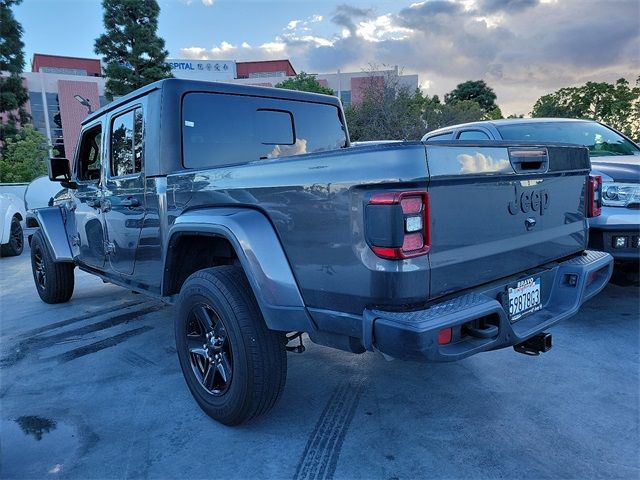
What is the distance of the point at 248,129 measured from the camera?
353cm

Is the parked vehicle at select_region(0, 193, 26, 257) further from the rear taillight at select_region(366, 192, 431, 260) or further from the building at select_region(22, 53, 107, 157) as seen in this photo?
the building at select_region(22, 53, 107, 157)

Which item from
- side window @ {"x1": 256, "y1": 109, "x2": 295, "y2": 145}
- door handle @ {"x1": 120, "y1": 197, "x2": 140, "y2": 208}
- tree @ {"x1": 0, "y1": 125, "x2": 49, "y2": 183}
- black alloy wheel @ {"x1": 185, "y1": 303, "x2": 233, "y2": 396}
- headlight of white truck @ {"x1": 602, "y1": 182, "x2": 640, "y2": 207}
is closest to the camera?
black alloy wheel @ {"x1": 185, "y1": 303, "x2": 233, "y2": 396}

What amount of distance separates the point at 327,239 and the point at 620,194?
3477 millimetres

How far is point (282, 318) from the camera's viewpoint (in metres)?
2.27

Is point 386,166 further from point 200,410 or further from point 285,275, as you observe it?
point 200,410

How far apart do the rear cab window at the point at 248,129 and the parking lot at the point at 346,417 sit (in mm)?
1670

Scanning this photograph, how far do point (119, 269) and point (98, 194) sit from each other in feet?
2.41

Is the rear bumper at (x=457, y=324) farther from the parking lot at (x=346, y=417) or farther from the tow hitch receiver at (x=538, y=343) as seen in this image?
the parking lot at (x=346, y=417)

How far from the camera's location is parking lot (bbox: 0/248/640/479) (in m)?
2.31

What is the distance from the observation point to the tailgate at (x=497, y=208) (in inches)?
78.7

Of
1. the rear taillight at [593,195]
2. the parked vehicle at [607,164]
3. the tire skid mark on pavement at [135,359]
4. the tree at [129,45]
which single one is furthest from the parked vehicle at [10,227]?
the tree at [129,45]

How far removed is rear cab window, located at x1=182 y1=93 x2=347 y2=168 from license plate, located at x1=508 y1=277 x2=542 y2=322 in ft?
6.39

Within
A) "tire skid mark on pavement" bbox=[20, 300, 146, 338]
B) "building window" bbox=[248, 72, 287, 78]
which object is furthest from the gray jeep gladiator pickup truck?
"building window" bbox=[248, 72, 287, 78]

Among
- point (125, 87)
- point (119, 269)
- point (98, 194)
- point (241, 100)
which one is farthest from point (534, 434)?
point (125, 87)
